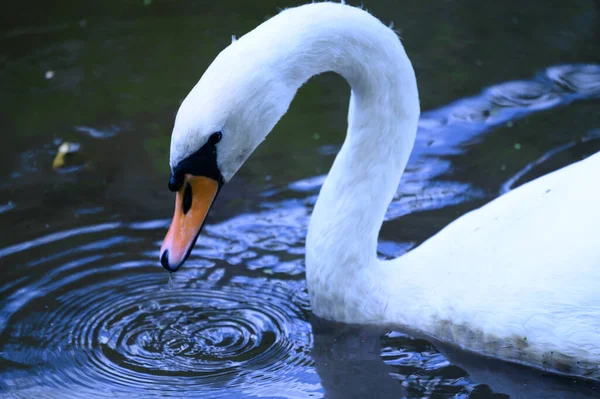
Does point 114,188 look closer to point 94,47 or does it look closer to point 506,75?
point 94,47

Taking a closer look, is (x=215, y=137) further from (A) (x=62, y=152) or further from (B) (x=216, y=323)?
(A) (x=62, y=152)

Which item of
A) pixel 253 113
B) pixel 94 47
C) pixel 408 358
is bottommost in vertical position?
pixel 408 358

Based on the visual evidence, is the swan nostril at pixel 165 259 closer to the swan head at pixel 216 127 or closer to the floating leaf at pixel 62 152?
the swan head at pixel 216 127

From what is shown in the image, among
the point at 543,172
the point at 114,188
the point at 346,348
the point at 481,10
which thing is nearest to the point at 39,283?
the point at 114,188

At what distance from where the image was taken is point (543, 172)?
6527 mm

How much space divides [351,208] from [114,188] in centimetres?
226

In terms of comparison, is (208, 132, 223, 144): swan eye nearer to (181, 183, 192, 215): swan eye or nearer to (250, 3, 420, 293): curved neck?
(181, 183, 192, 215): swan eye

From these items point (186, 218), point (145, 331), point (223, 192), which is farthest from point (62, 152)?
point (186, 218)

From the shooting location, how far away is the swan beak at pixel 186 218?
4.16 meters

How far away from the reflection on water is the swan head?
2.48 ft

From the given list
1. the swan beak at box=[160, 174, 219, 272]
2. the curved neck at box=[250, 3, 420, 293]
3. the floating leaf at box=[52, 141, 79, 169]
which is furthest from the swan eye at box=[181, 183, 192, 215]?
the floating leaf at box=[52, 141, 79, 169]

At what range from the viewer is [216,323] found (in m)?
4.96

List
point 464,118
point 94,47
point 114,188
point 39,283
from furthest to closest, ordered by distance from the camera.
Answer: point 94,47
point 464,118
point 114,188
point 39,283

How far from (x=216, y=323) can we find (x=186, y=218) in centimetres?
92
